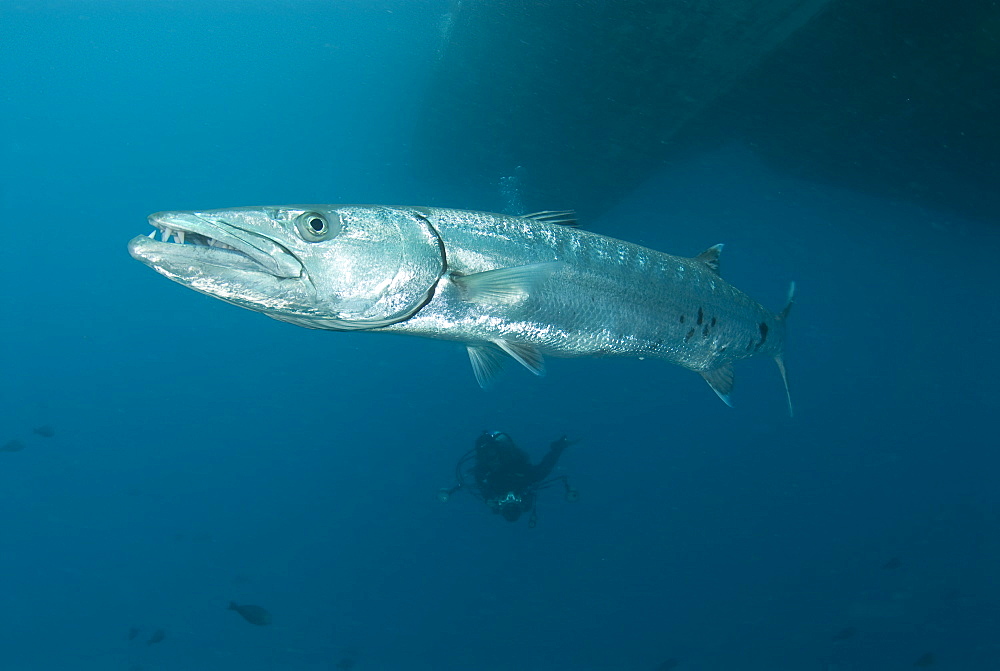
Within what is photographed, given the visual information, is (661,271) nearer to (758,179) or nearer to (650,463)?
(758,179)

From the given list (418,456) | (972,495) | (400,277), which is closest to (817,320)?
(972,495)

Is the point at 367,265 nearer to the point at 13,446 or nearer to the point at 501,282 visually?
the point at 501,282

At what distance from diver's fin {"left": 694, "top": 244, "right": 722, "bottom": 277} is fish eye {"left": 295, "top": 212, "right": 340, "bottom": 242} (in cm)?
241

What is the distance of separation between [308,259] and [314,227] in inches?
5.9

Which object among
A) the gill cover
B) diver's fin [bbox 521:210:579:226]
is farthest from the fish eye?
diver's fin [bbox 521:210:579:226]

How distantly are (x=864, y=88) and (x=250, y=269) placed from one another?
14404 millimetres

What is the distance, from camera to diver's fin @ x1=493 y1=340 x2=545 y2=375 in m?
2.45

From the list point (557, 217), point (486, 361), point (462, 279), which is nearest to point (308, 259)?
point (462, 279)

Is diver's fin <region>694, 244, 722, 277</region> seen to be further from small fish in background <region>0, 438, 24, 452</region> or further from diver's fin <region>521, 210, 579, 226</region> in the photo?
small fish in background <region>0, 438, 24, 452</region>

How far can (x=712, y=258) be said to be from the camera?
3389mm

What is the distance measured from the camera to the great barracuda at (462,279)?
188cm

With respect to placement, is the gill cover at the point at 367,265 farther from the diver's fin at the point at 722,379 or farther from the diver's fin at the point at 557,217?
the diver's fin at the point at 722,379

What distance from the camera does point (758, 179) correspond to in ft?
61.2

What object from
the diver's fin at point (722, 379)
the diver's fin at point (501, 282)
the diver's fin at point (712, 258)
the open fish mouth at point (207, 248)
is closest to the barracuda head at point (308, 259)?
the open fish mouth at point (207, 248)
